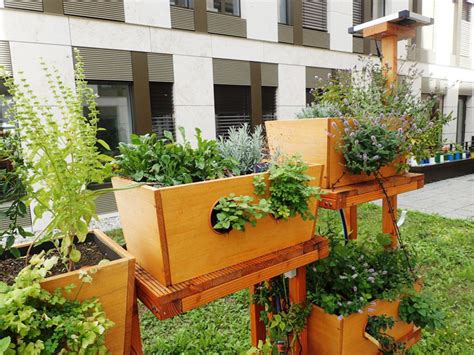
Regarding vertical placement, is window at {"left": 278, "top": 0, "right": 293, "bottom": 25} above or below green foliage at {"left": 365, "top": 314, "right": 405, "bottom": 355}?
above

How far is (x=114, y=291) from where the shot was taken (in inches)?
41.1

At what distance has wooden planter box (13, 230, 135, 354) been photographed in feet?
3.19

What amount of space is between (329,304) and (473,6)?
14.1m

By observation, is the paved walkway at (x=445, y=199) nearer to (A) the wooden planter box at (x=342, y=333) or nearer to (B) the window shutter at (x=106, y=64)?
(A) the wooden planter box at (x=342, y=333)

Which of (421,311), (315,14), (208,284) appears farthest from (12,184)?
(315,14)

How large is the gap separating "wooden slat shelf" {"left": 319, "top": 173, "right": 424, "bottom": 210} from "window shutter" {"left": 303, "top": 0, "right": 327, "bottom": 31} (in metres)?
6.88

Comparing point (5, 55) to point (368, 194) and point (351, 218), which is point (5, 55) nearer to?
point (351, 218)

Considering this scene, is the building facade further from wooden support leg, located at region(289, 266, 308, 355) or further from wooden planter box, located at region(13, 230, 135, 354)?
wooden planter box, located at region(13, 230, 135, 354)

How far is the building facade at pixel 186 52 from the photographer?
5.16 meters

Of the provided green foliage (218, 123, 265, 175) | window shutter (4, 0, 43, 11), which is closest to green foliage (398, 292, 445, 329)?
green foliage (218, 123, 265, 175)

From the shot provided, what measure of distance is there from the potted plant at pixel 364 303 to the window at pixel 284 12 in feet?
22.7

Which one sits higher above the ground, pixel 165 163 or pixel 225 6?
pixel 225 6

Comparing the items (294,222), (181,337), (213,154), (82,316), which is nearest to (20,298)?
(82,316)

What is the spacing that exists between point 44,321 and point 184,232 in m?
0.44
